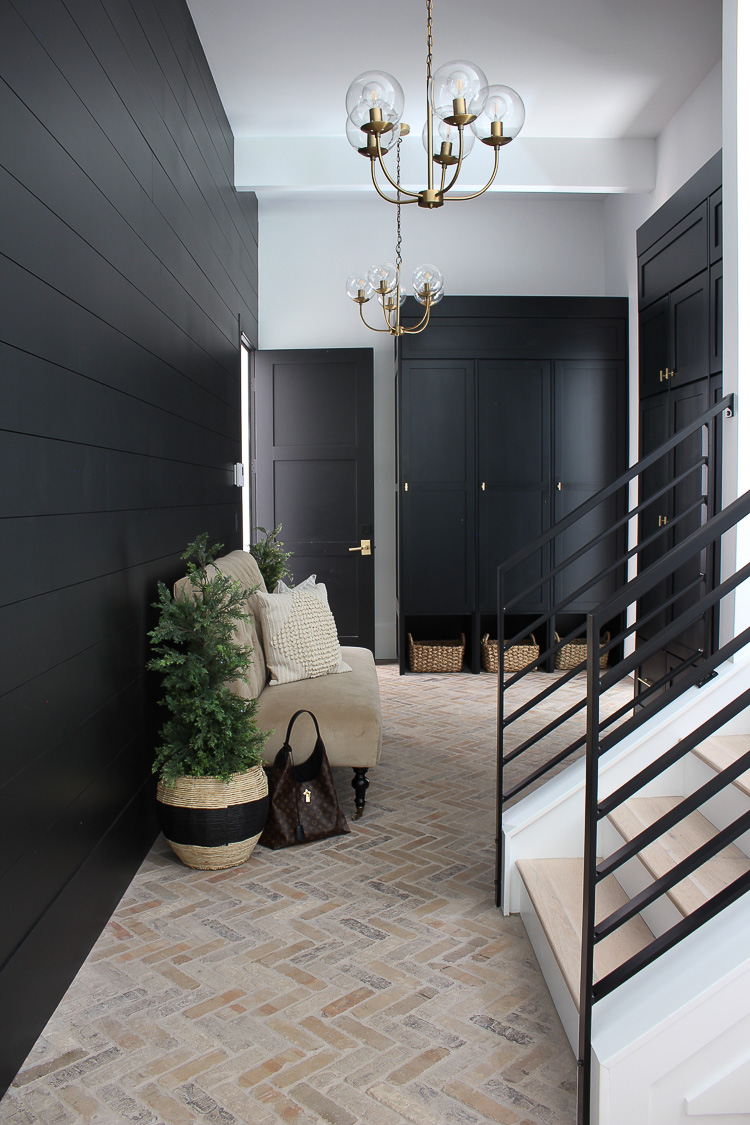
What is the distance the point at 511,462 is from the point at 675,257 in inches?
77.1

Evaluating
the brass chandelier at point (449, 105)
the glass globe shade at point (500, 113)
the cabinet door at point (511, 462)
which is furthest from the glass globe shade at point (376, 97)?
the cabinet door at point (511, 462)

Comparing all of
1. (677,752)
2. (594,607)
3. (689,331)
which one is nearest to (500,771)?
(594,607)

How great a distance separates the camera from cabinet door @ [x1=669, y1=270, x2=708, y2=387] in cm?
412

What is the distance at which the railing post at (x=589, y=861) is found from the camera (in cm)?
156

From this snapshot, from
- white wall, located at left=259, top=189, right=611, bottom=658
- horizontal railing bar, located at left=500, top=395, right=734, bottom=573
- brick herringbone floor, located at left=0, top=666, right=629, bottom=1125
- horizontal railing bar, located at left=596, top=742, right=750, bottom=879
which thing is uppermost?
white wall, located at left=259, top=189, right=611, bottom=658

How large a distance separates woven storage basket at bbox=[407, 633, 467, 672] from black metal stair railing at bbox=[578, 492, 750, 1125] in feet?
15.3

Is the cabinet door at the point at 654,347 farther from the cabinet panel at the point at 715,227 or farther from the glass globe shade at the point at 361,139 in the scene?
the glass globe shade at the point at 361,139

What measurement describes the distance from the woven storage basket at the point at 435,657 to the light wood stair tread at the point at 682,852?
12.1 feet

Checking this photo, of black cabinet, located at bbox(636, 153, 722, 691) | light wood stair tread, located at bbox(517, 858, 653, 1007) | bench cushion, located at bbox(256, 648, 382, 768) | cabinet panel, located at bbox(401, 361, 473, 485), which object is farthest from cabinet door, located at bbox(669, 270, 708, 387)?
light wood stair tread, located at bbox(517, 858, 653, 1007)

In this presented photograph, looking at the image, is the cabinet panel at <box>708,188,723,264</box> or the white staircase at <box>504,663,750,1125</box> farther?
the cabinet panel at <box>708,188,723,264</box>

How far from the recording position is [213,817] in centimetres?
287

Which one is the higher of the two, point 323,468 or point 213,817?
point 323,468

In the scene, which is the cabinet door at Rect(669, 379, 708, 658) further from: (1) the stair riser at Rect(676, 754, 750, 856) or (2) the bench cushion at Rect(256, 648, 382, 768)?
(2) the bench cushion at Rect(256, 648, 382, 768)

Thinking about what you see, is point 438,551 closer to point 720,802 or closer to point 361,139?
point 361,139
